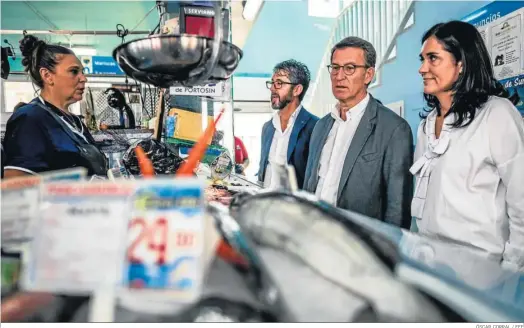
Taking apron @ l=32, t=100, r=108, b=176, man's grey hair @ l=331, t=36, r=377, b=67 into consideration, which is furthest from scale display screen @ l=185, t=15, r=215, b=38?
man's grey hair @ l=331, t=36, r=377, b=67

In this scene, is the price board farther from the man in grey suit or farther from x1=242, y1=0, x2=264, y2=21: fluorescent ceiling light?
x1=242, y1=0, x2=264, y2=21: fluorescent ceiling light

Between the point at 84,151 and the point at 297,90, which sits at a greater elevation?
the point at 297,90

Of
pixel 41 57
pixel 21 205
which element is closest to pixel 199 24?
pixel 21 205

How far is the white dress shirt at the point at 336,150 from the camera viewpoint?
1.70 metres

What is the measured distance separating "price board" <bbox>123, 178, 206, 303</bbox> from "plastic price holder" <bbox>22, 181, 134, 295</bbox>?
0.06ft

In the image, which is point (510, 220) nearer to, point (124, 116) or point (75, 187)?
point (75, 187)

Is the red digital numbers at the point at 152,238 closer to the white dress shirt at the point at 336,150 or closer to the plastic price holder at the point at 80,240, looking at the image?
the plastic price holder at the point at 80,240

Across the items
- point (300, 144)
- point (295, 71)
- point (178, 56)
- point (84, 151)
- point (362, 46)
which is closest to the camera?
→ point (178, 56)

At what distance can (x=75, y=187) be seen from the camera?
575mm

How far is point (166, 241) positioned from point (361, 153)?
4.03ft

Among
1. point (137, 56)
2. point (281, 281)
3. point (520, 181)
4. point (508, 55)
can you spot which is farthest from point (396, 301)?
point (508, 55)

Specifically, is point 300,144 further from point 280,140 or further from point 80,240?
point 80,240

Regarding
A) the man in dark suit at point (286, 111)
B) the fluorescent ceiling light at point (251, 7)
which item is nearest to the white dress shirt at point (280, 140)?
the man in dark suit at point (286, 111)

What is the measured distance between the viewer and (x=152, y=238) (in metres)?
0.56
